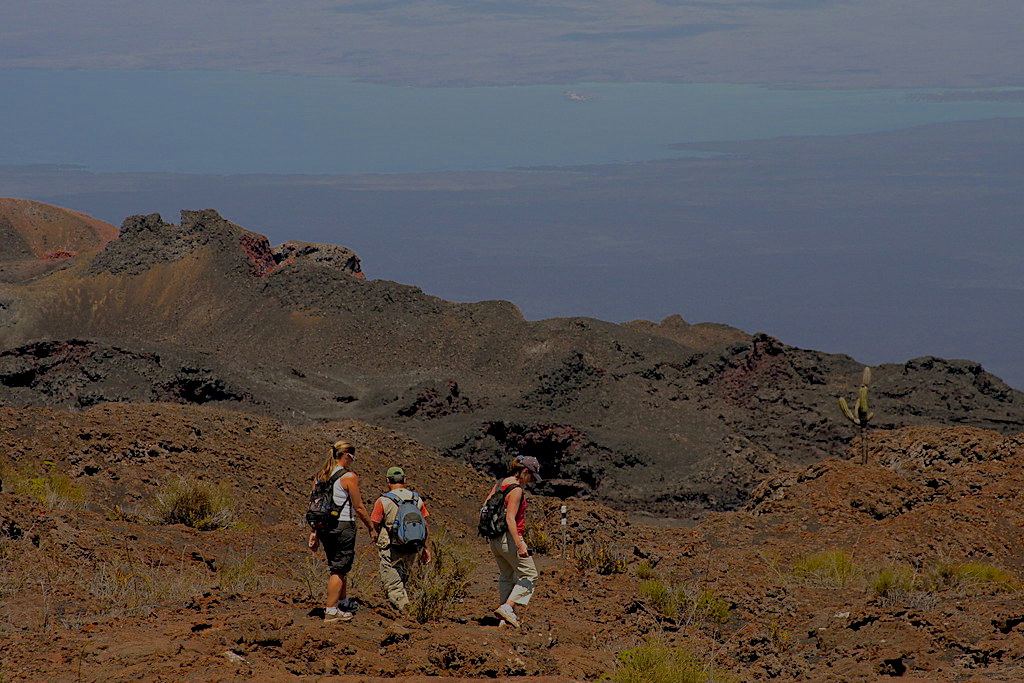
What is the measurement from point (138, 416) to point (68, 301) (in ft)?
106

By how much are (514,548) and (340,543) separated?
1.50m

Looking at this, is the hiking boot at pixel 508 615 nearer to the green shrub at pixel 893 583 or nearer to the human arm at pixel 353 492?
the human arm at pixel 353 492

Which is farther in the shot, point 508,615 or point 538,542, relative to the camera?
point 538,542

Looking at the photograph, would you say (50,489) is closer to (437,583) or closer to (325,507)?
(325,507)

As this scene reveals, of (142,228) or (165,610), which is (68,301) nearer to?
(142,228)

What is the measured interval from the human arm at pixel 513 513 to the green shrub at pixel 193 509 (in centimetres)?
537

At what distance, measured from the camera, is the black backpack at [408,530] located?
29.8 ft

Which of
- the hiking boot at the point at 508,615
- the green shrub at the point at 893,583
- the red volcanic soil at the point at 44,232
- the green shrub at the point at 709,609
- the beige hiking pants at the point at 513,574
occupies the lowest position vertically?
the red volcanic soil at the point at 44,232

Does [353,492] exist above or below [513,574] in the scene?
above

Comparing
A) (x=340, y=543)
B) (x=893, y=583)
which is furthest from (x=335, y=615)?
(x=893, y=583)

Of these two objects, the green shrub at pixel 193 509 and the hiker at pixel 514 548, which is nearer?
the hiker at pixel 514 548

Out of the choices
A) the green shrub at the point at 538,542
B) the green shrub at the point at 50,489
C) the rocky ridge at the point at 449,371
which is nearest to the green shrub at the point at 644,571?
the green shrub at the point at 538,542

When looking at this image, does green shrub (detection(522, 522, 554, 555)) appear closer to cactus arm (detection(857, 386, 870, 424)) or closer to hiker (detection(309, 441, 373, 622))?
hiker (detection(309, 441, 373, 622))

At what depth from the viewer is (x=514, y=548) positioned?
30.6ft
